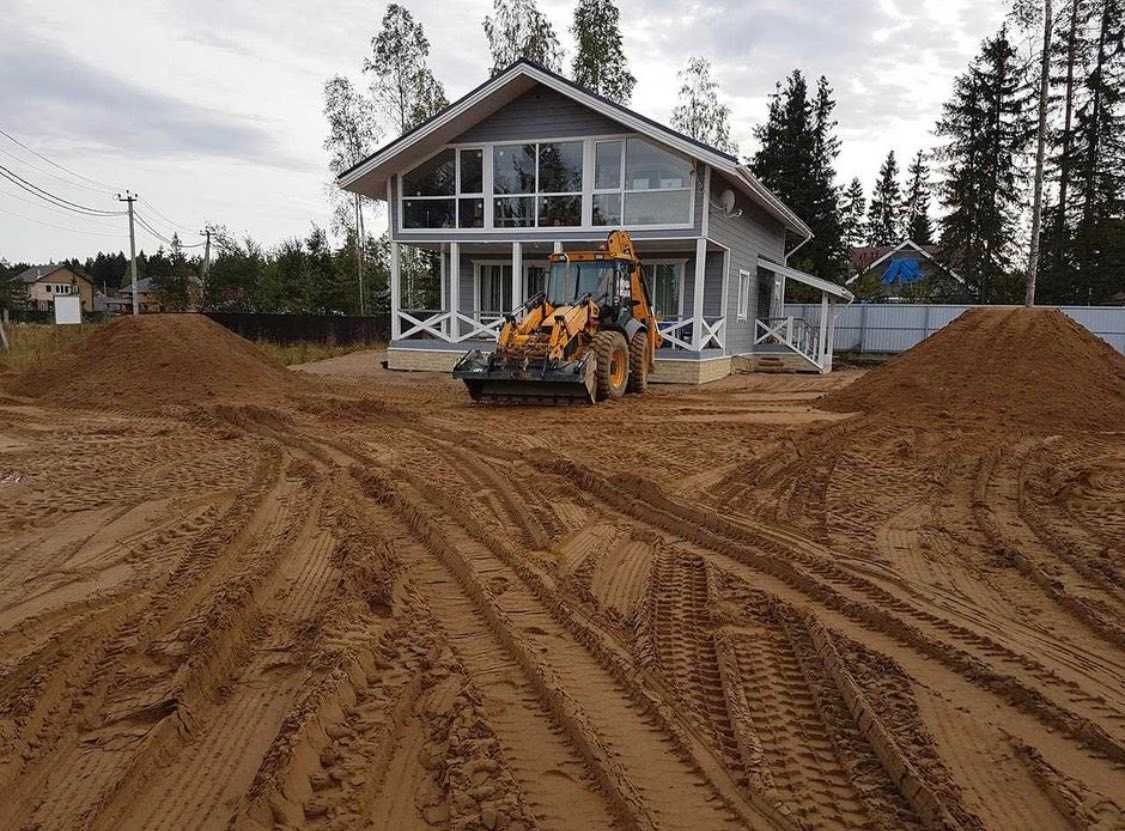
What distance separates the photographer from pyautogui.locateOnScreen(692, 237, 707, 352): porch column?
1728 cm

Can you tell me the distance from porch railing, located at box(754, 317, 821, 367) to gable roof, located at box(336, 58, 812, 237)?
376 cm

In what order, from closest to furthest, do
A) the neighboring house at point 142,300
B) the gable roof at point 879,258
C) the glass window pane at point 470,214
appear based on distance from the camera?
the glass window pane at point 470,214 → the gable roof at point 879,258 → the neighboring house at point 142,300

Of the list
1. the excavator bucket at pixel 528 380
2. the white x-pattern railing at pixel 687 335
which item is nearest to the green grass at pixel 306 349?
the white x-pattern railing at pixel 687 335

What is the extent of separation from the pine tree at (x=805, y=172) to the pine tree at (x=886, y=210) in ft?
61.8

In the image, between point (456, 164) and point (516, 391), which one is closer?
point (516, 391)

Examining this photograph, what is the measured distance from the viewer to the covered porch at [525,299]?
17750 millimetres

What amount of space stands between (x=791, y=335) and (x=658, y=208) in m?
7.14

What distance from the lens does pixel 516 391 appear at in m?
12.4

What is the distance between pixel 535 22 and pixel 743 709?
33.0m

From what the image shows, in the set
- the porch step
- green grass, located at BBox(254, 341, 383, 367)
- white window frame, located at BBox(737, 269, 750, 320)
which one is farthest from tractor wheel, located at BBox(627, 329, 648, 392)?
green grass, located at BBox(254, 341, 383, 367)

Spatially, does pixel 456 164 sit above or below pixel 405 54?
below

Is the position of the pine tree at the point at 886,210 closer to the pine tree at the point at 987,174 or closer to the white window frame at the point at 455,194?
the pine tree at the point at 987,174

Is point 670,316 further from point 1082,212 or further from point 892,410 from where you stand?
point 1082,212

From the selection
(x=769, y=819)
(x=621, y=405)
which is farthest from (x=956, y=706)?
(x=621, y=405)
